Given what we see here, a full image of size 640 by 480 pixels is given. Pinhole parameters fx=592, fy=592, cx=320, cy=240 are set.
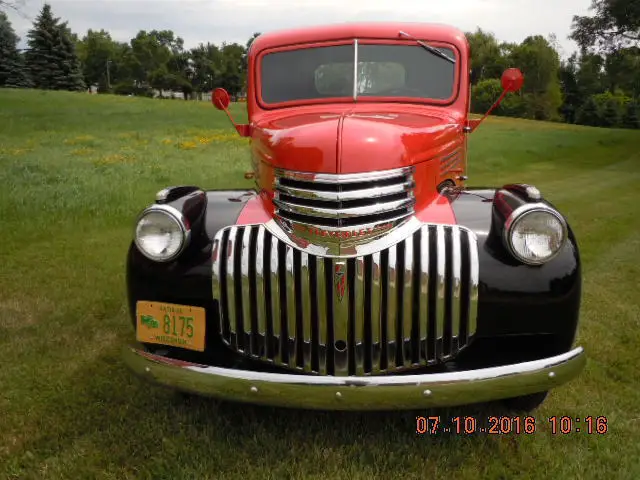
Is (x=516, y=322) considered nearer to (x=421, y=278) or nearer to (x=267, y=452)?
(x=421, y=278)

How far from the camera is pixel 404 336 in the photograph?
8.57 ft

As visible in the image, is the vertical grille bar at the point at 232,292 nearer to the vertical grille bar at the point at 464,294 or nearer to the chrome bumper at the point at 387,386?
the chrome bumper at the point at 387,386

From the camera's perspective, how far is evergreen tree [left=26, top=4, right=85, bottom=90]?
50188 millimetres

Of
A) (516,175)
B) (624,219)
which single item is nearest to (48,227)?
(624,219)

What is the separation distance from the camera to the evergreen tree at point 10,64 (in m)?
47.6

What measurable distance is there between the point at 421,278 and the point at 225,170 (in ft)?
34.9

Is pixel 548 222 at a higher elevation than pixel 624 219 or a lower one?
higher

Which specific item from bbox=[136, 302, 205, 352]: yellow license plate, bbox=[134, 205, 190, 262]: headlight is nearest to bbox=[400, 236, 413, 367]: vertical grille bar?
bbox=[136, 302, 205, 352]: yellow license plate

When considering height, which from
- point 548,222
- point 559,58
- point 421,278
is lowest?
point 421,278

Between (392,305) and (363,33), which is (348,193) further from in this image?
(363,33)
